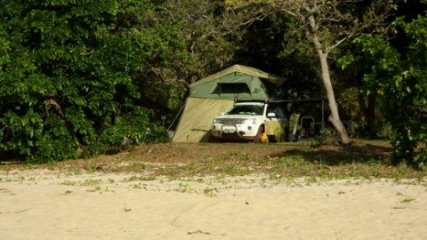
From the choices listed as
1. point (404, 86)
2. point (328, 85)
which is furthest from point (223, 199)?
point (328, 85)

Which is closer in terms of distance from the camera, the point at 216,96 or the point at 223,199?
the point at 223,199

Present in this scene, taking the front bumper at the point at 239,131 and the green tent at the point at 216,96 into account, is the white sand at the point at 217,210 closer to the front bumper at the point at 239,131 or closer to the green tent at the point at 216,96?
the front bumper at the point at 239,131

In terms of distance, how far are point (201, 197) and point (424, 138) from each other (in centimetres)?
477

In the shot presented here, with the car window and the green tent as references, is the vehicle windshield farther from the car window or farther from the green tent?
the green tent

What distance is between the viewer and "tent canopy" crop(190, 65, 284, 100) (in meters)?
23.8

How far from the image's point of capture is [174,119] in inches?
1021

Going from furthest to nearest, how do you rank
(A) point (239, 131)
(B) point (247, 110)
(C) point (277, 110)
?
1. (C) point (277, 110)
2. (B) point (247, 110)
3. (A) point (239, 131)

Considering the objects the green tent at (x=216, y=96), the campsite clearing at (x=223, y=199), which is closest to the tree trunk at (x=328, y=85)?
the campsite clearing at (x=223, y=199)

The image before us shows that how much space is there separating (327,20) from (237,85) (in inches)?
208

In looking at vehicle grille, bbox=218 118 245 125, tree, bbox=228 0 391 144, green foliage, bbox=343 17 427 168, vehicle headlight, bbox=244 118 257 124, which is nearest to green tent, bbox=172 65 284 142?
vehicle grille, bbox=218 118 245 125

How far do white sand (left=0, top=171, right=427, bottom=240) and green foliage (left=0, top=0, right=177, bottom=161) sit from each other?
16.3 feet

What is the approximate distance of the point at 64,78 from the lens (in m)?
18.2

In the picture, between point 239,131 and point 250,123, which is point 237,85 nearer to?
point 250,123

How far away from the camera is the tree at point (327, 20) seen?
19125mm
